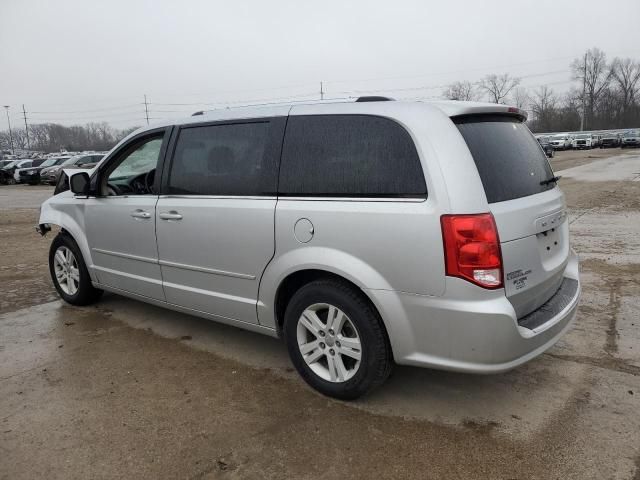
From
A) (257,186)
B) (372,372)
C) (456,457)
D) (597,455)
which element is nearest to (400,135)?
(257,186)

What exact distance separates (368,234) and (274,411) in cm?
124

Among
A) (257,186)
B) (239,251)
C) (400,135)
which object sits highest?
(400,135)

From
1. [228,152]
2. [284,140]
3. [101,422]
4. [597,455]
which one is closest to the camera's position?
[597,455]

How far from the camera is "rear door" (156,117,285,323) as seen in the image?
3451 millimetres

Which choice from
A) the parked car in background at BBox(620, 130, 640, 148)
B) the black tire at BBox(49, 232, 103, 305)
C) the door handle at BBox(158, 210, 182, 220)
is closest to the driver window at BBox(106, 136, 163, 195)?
the door handle at BBox(158, 210, 182, 220)

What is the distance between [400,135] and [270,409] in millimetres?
1823

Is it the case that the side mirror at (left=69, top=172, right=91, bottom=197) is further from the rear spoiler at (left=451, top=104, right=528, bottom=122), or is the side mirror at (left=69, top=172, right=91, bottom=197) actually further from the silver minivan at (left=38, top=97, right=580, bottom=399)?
the rear spoiler at (left=451, top=104, right=528, bottom=122)

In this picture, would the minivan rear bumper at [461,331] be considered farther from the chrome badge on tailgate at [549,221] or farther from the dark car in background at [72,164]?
the dark car in background at [72,164]

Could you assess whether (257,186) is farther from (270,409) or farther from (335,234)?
(270,409)

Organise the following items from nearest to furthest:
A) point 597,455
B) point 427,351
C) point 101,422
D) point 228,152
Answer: point 597,455
point 427,351
point 101,422
point 228,152

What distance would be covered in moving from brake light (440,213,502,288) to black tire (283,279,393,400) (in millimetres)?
567

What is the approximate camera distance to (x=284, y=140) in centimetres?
341

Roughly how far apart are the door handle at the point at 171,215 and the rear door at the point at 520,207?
2.16 metres

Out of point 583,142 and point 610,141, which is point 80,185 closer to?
point 583,142
